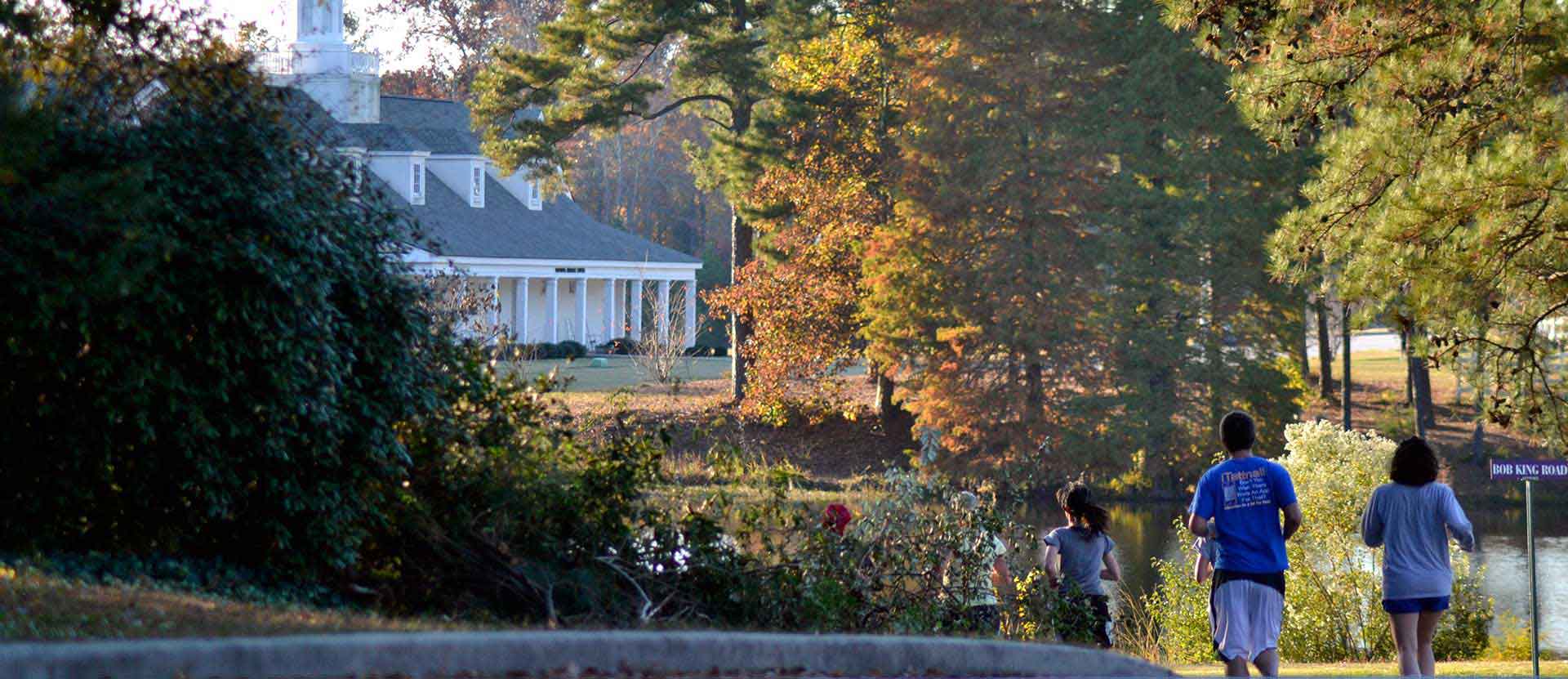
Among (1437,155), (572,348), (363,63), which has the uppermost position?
(363,63)

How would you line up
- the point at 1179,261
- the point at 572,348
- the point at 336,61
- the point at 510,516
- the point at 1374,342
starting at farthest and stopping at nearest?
the point at 1374,342 → the point at 572,348 → the point at 336,61 → the point at 1179,261 → the point at 510,516

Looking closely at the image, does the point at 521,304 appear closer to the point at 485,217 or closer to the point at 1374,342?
the point at 485,217

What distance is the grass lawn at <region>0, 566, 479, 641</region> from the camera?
21.9ft

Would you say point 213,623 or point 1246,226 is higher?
point 1246,226

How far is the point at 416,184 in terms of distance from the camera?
49938 mm

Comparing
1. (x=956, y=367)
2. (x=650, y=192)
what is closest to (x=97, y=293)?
(x=956, y=367)

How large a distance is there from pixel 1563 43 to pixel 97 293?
Answer: 33.4 feet

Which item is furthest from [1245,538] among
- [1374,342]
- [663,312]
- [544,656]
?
[1374,342]

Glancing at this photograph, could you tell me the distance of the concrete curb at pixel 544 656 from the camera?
6020 millimetres

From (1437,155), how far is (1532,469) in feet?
7.87

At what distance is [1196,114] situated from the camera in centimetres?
3591

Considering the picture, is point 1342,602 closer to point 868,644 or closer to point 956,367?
point 868,644

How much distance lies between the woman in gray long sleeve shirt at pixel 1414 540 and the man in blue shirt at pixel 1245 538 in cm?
98

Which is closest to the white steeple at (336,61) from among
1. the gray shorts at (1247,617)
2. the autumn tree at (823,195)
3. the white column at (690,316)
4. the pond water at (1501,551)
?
the white column at (690,316)
